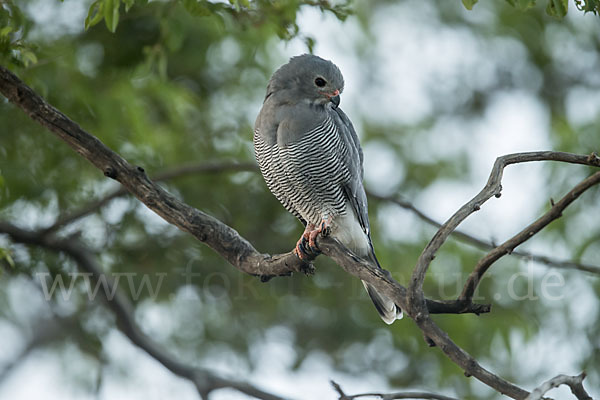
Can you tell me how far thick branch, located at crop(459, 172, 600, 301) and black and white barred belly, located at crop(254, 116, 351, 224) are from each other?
6.03 ft

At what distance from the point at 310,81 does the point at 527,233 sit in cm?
221

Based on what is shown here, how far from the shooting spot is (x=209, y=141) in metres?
8.36

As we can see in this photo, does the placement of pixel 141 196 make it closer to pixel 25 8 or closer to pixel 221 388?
pixel 221 388

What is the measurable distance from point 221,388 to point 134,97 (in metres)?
3.01

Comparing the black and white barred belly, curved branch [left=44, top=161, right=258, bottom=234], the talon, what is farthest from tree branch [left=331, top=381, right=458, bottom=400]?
curved branch [left=44, top=161, right=258, bottom=234]

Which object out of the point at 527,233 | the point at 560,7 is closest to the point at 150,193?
the point at 527,233

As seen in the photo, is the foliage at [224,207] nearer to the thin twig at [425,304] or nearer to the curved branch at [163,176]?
the curved branch at [163,176]

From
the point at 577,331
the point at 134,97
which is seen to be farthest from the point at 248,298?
the point at 577,331

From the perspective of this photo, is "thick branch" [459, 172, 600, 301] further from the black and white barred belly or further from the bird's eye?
the bird's eye

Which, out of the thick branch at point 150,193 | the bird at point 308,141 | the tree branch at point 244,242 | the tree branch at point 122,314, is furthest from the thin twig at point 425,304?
the tree branch at point 122,314

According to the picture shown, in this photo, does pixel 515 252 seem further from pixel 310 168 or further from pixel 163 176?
pixel 163 176

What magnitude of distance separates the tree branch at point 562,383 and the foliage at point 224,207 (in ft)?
9.47

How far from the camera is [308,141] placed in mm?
5066

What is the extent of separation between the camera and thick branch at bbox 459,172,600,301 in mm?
3510
